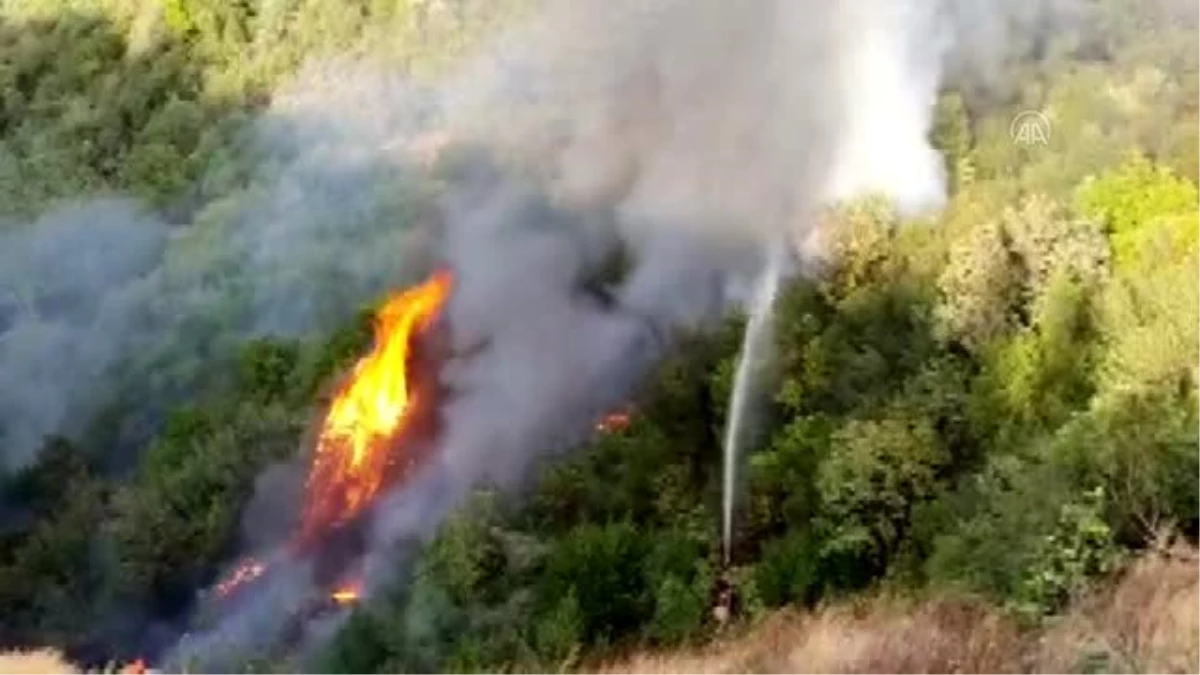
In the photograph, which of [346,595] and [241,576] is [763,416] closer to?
[346,595]

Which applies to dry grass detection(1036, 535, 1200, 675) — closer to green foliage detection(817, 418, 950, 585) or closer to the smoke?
green foliage detection(817, 418, 950, 585)

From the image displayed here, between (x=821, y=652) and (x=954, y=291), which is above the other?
(x=954, y=291)

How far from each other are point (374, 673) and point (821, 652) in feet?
29.6

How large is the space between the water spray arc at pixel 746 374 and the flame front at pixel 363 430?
6.50m

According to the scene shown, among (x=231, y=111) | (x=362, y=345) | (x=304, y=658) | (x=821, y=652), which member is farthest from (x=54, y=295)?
(x=821, y=652)

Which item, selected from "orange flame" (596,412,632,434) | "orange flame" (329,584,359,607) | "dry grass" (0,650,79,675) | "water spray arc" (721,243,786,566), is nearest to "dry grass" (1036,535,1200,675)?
"water spray arc" (721,243,786,566)

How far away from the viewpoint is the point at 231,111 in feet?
149

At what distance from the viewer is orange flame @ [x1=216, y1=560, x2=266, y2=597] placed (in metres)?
27.1

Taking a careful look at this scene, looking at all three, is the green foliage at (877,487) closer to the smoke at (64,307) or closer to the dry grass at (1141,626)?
the dry grass at (1141,626)

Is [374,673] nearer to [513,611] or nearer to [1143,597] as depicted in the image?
[513,611]

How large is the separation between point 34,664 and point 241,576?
4998 millimetres

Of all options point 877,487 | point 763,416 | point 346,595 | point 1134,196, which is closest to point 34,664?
point 346,595

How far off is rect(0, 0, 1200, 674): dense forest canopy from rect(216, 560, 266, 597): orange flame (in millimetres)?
469

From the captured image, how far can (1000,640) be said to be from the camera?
41.4 feet
